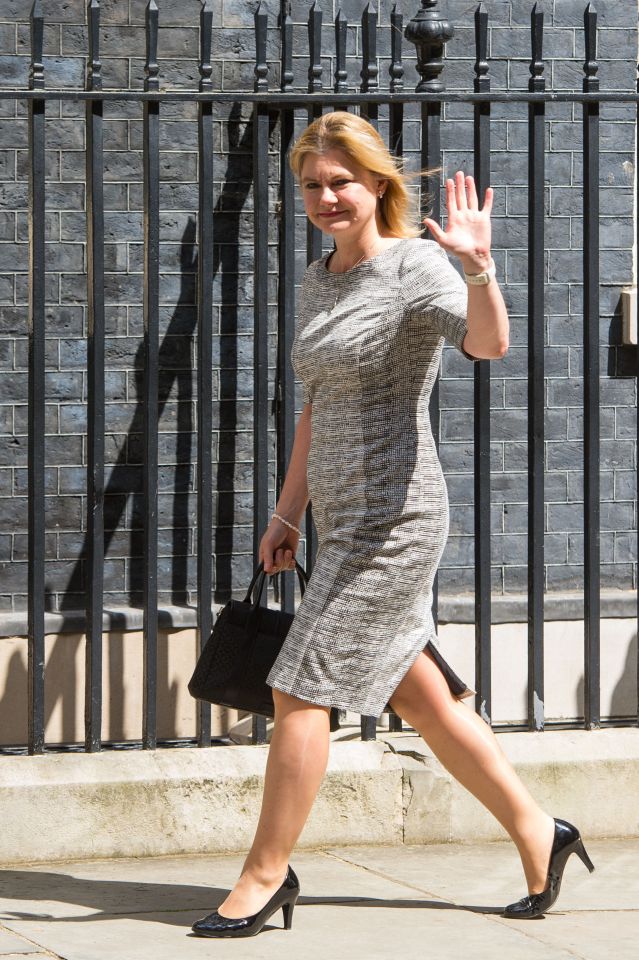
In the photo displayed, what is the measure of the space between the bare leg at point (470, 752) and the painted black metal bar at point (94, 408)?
1148 mm

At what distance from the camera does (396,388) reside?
3.76 metres

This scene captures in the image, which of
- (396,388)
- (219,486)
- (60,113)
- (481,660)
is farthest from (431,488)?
(60,113)

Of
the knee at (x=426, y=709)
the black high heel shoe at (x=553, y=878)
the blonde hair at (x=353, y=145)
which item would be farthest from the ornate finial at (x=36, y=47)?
the black high heel shoe at (x=553, y=878)

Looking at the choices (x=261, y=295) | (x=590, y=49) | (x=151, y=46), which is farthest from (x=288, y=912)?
(x=590, y=49)

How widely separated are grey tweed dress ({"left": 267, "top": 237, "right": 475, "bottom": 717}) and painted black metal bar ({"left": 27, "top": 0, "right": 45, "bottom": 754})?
43.2 inches

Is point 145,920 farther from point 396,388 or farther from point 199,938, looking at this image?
point 396,388

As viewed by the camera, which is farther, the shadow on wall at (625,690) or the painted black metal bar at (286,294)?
the shadow on wall at (625,690)

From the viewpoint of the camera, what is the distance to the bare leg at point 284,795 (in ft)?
12.3

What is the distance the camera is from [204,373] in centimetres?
473

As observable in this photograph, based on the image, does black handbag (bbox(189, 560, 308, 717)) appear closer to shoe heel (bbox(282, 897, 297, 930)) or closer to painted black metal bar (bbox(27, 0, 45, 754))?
shoe heel (bbox(282, 897, 297, 930))

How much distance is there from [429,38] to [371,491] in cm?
174

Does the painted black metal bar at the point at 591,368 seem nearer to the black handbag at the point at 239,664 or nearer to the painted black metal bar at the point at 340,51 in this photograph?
the painted black metal bar at the point at 340,51

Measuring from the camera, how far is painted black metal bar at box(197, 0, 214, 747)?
464 centimetres

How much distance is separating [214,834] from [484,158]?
2274 millimetres
